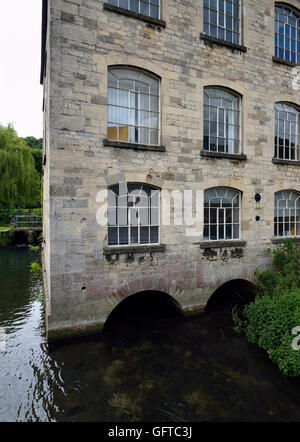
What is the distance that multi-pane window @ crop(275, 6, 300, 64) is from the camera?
29.5 ft

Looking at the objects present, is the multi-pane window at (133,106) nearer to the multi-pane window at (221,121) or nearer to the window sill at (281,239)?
the multi-pane window at (221,121)

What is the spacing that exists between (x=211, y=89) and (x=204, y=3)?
2542mm

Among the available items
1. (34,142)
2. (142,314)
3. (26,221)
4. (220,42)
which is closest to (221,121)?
(220,42)

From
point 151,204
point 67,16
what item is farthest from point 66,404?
point 67,16

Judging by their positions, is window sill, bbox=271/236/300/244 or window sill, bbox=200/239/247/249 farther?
window sill, bbox=271/236/300/244

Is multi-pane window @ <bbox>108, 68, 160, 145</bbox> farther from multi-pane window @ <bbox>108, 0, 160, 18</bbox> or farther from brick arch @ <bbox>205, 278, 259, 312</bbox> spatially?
brick arch @ <bbox>205, 278, 259, 312</bbox>

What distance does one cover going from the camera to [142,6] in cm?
708

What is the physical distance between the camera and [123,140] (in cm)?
698

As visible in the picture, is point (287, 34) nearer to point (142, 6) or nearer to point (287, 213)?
point (142, 6)

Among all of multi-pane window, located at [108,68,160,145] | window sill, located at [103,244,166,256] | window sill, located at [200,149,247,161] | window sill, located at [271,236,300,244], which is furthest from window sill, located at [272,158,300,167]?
window sill, located at [103,244,166,256]

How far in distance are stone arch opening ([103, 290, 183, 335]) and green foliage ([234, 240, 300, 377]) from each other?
1995 mm

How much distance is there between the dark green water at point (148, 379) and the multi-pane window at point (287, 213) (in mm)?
4224

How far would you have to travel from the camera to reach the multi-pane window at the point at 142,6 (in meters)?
6.84

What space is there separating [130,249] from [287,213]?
6167mm
